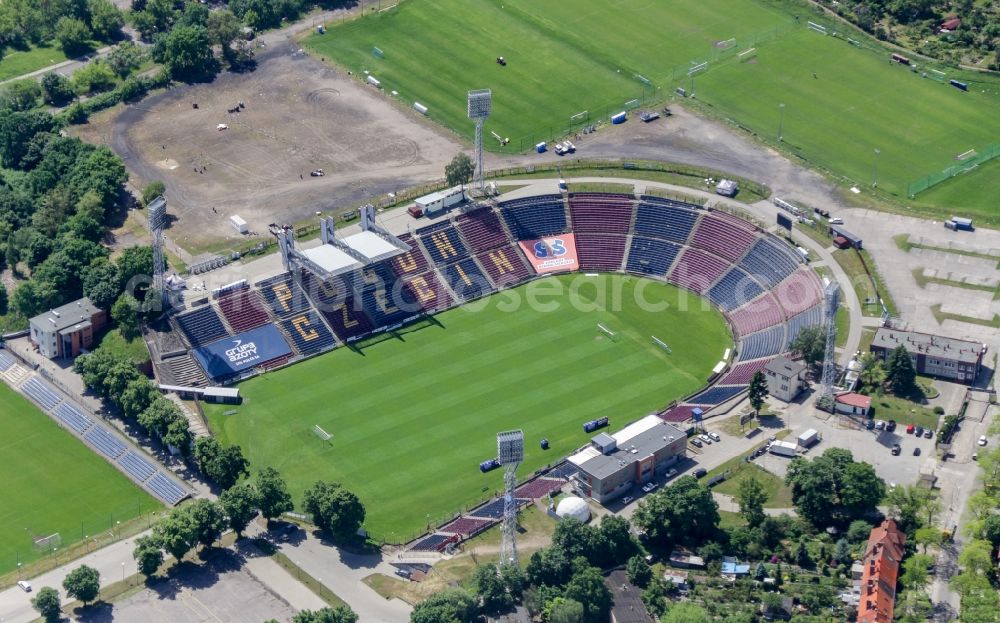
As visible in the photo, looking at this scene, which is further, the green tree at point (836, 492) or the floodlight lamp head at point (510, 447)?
the green tree at point (836, 492)

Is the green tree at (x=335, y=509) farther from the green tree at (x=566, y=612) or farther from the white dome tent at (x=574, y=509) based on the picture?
the green tree at (x=566, y=612)

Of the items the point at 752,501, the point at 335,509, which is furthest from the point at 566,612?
the point at 335,509

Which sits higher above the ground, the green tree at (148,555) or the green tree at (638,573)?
the green tree at (638,573)

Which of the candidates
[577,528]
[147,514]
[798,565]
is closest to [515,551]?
[577,528]

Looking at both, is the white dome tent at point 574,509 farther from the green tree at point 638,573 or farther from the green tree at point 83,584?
the green tree at point 83,584

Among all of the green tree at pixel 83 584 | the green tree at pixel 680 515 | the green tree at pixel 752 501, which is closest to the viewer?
the green tree at pixel 83 584

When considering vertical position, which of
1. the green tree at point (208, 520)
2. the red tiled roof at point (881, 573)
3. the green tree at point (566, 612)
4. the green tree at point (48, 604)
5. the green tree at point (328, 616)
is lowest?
the green tree at point (48, 604)

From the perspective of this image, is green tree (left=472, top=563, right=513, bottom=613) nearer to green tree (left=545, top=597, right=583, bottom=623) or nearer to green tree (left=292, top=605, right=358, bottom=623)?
green tree (left=545, top=597, right=583, bottom=623)

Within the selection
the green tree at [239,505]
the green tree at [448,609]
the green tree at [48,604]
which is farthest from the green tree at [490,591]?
the green tree at [48,604]

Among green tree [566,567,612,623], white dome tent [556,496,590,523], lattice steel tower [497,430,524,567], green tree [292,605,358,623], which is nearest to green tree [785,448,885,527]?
white dome tent [556,496,590,523]

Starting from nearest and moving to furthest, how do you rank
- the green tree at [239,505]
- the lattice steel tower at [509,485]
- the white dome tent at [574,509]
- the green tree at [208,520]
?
the lattice steel tower at [509,485]
the green tree at [208,520]
the green tree at [239,505]
the white dome tent at [574,509]
